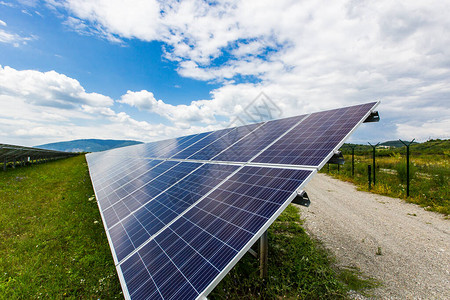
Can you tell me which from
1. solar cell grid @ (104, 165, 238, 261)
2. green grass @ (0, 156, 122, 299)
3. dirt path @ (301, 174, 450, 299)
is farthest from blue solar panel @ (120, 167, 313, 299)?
dirt path @ (301, 174, 450, 299)

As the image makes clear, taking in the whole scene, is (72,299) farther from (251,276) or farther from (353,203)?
(353,203)

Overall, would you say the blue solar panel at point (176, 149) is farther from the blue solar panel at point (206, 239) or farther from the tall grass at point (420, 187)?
the tall grass at point (420, 187)

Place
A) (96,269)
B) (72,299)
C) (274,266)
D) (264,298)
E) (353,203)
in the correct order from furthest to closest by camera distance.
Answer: (353,203) → (96,269) → (274,266) → (72,299) → (264,298)

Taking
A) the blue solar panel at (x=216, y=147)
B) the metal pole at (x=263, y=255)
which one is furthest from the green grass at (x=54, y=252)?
the blue solar panel at (x=216, y=147)

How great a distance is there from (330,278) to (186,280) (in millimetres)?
4099

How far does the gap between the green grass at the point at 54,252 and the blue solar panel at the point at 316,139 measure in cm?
560

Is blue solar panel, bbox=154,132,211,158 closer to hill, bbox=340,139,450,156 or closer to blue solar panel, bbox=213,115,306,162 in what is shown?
blue solar panel, bbox=213,115,306,162

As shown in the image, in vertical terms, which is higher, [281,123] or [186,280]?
[281,123]

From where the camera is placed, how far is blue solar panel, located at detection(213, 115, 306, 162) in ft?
22.4

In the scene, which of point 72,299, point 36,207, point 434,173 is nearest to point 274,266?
point 72,299

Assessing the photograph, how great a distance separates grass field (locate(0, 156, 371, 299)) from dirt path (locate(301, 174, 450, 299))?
0.72 meters

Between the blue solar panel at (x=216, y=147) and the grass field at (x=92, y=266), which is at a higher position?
the blue solar panel at (x=216, y=147)

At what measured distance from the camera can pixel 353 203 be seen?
37.4ft

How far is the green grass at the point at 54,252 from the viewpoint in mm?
5363
